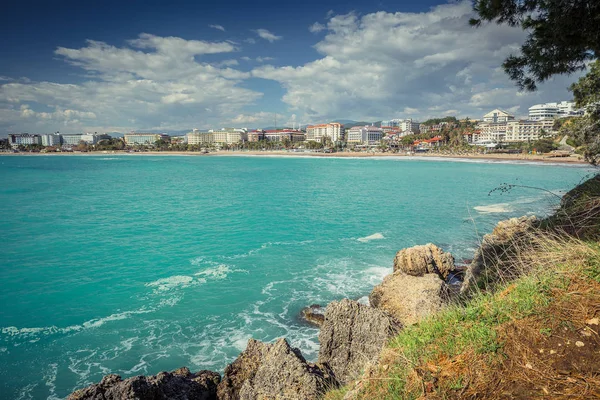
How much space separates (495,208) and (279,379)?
3366cm

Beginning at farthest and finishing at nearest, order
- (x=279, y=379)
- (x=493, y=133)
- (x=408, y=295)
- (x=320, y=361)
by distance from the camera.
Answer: (x=493, y=133), (x=408, y=295), (x=320, y=361), (x=279, y=379)

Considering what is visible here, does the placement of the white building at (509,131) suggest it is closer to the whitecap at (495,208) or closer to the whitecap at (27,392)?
the whitecap at (495,208)

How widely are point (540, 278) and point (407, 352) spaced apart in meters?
2.22

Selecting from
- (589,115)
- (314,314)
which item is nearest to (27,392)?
(314,314)

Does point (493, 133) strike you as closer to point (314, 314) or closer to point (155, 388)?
point (314, 314)

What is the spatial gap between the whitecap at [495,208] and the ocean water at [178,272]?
92 mm

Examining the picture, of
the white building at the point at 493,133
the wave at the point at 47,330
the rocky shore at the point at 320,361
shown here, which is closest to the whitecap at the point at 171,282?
the wave at the point at 47,330

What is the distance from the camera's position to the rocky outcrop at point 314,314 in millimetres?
13414

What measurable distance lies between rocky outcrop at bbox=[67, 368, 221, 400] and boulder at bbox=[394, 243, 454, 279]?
953 centimetres

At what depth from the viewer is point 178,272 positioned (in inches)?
748

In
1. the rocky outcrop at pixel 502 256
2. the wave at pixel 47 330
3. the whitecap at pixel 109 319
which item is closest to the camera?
the rocky outcrop at pixel 502 256

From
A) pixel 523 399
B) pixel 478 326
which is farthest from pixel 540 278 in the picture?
pixel 523 399

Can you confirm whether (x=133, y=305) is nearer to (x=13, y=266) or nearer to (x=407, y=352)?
(x=13, y=266)

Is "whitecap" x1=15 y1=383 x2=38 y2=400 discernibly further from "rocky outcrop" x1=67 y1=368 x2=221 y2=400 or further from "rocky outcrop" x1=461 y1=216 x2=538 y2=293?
"rocky outcrop" x1=461 y1=216 x2=538 y2=293
